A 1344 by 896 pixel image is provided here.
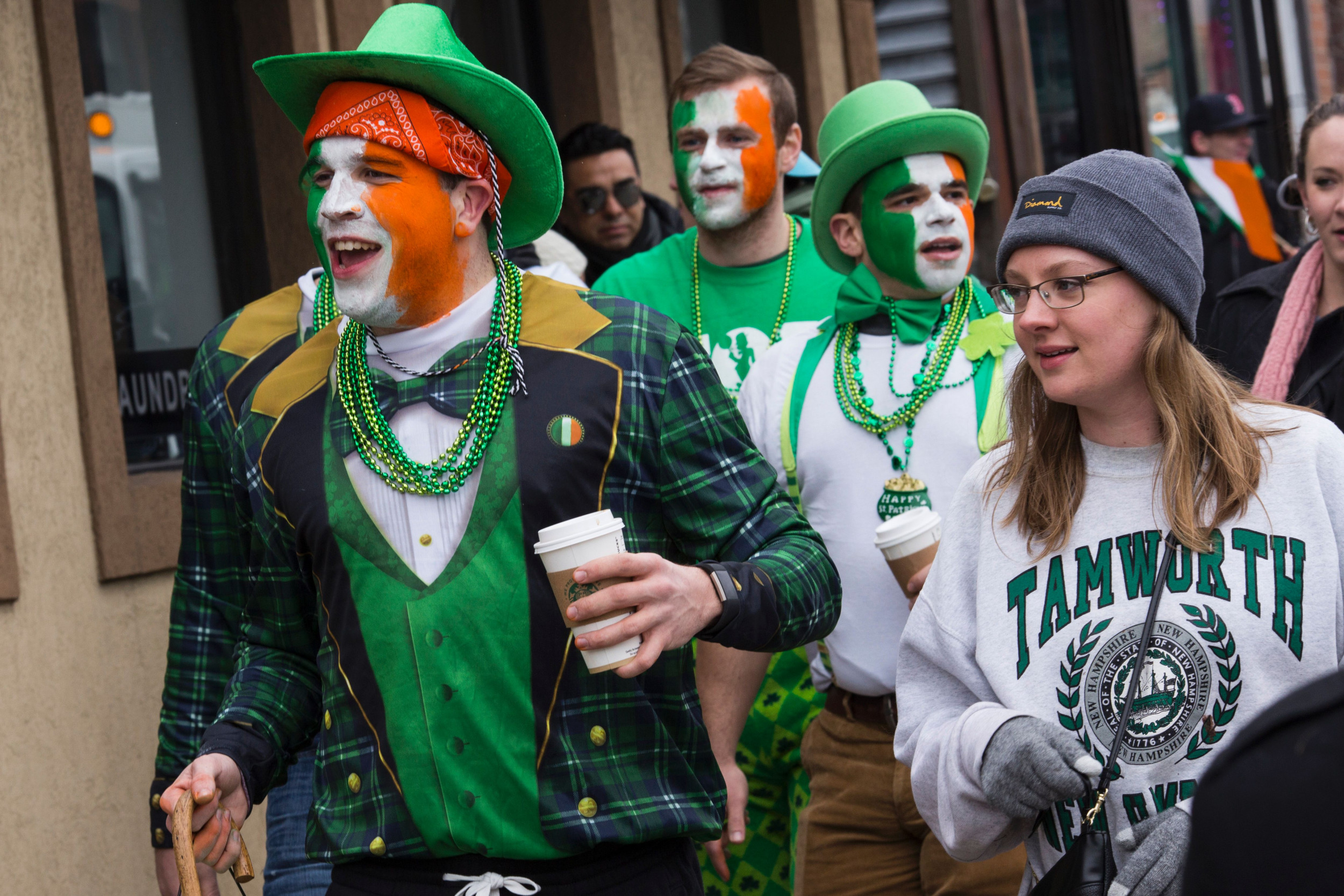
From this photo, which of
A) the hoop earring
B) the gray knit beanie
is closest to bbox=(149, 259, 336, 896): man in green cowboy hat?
the gray knit beanie

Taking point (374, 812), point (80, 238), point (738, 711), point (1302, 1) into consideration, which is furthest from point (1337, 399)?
point (1302, 1)

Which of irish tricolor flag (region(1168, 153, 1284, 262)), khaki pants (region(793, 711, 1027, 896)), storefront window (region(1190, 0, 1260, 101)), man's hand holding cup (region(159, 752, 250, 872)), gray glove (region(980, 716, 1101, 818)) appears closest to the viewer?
gray glove (region(980, 716, 1101, 818))

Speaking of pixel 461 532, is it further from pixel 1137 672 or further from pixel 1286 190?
pixel 1286 190

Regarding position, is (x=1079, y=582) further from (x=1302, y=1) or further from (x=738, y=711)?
(x=1302, y=1)

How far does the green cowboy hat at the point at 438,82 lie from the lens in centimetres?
247

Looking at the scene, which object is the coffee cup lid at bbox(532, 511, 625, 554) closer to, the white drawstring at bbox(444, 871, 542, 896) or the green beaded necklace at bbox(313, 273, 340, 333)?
the white drawstring at bbox(444, 871, 542, 896)

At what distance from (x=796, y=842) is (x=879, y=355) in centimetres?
122

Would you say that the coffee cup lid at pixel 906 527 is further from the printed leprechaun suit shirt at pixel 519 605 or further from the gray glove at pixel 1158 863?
the gray glove at pixel 1158 863

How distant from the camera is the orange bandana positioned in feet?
8.19

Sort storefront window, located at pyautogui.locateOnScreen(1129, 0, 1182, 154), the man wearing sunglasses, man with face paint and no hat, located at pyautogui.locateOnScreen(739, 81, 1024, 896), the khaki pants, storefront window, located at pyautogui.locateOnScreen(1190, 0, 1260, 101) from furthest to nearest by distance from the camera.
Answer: storefront window, located at pyautogui.locateOnScreen(1190, 0, 1260, 101)
storefront window, located at pyautogui.locateOnScreen(1129, 0, 1182, 154)
the man wearing sunglasses
man with face paint and no hat, located at pyautogui.locateOnScreen(739, 81, 1024, 896)
the khaki pants

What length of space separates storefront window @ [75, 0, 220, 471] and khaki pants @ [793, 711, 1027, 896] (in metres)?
2.34

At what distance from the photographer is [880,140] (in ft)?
Answer: 12.7

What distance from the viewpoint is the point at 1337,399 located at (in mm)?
3670

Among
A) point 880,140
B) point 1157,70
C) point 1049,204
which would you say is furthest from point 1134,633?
point 1157,70
